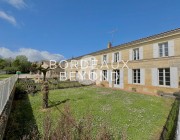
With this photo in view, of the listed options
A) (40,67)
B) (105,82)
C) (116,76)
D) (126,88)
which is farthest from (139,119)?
(105,82)

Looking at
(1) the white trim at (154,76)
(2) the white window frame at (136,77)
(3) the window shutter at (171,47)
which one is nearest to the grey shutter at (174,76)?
(3) the window shutter at (171,47)

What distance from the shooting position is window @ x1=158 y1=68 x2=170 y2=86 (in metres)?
13.6

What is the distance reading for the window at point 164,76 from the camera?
1363cm

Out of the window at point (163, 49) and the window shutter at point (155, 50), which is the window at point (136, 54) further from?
the window at point (163, 49)

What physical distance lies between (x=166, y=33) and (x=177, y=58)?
8.68ft

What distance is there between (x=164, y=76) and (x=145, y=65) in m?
2.40

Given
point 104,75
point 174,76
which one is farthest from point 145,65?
point 104,75

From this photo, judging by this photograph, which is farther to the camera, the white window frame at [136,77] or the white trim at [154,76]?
the white window frame at [136,77]

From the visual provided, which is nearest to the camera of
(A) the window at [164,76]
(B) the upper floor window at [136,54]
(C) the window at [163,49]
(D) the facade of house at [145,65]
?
(D) the facade of house at [145,65]

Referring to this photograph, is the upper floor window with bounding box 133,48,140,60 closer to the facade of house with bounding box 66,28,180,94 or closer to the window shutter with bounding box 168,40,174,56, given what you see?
the facade of house with bounding box 66,28,180,94

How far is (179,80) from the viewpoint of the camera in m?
12.5

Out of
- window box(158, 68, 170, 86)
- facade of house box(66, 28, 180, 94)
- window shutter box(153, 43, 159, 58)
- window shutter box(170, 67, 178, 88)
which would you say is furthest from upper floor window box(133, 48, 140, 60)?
window shutter box(170, 67, 178, 88)

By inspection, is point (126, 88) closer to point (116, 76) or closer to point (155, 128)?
point (116, 76)

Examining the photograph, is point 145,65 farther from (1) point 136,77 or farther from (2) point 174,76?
(2) point 174,76
